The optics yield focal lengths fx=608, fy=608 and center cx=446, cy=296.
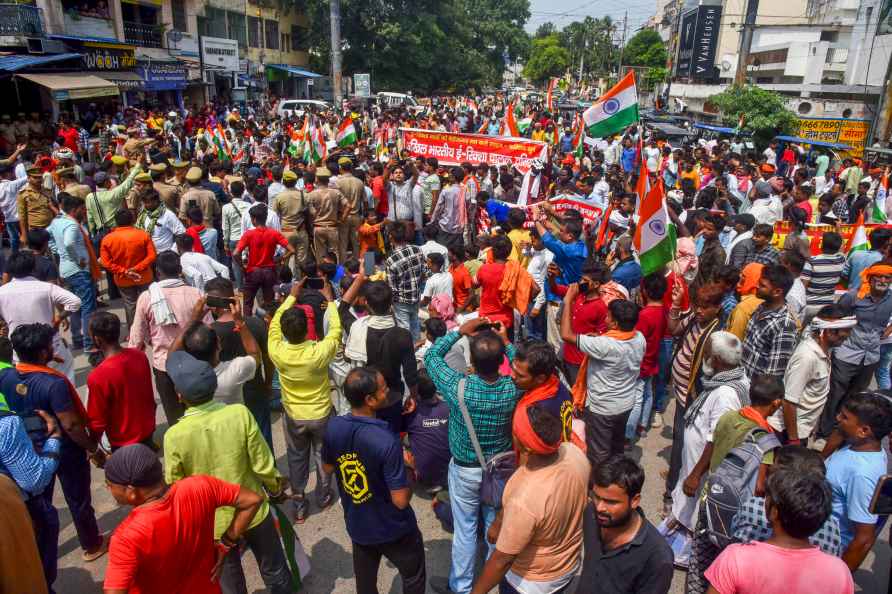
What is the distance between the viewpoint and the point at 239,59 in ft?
111

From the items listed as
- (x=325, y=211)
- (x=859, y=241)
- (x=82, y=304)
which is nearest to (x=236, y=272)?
(x=325, y=211)

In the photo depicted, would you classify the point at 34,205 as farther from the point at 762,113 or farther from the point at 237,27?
the point at 237,27

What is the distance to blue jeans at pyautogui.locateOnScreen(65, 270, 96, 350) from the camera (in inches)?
264

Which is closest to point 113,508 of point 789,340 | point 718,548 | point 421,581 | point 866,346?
point 421,581

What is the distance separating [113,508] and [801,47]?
40.6 meters

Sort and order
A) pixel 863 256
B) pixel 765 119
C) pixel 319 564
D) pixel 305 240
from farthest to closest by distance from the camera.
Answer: pixel 765 119, pixel 305 240, pixel 863 256, pixel 319 564

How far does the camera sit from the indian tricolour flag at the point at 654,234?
5137 mm

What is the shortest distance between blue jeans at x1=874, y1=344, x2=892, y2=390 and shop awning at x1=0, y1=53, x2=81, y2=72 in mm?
21383

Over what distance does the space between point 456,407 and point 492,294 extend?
230 cm

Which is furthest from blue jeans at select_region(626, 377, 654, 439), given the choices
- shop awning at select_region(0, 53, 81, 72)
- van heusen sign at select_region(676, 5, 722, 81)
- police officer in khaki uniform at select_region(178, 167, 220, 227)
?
van heusen sign at select_region(676, 5, 722, 81)

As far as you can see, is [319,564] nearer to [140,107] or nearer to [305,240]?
[305,240]

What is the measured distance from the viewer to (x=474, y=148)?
37.5 ft

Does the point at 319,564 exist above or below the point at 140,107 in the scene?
below

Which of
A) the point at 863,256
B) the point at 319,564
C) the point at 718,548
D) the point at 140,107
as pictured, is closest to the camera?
the point at 718,548
